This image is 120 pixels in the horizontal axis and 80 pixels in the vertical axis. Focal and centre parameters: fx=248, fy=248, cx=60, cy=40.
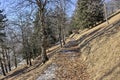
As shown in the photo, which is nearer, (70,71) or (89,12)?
(70,71)

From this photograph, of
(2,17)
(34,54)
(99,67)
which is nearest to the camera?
(99,67)

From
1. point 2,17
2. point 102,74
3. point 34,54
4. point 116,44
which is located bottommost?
point 34,54

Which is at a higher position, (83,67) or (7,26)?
(7,26)

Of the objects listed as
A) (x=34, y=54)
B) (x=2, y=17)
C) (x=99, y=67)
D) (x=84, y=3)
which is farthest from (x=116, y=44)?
(x=34, y=54)

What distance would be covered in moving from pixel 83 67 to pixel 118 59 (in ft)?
13.1

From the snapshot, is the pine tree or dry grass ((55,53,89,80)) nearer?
dry grass ((55,53,89,80))

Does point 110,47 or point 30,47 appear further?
point 30,47

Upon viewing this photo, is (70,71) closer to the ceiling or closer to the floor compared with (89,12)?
closer to the floor

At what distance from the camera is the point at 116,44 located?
14.1 metres

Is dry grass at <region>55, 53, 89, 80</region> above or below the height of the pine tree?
below

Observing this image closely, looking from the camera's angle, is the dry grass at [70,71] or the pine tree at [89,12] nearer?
the dry grass at [70,71]

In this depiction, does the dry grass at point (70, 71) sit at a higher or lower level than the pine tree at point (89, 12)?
lower

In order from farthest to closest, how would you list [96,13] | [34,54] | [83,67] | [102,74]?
[34,54] → [96,13] → [83,67] → [102,74]

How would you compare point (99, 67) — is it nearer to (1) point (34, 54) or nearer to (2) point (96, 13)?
(2) point (96, 13)
